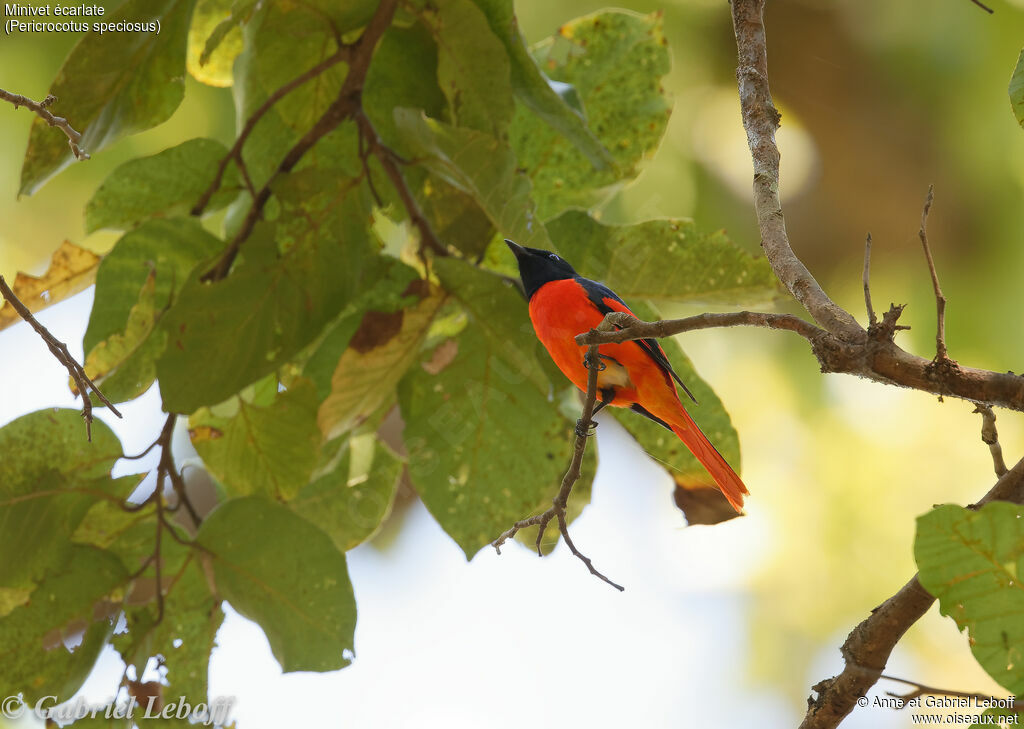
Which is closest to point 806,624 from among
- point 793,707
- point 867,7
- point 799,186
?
point 793,707

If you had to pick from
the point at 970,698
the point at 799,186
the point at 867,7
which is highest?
the point at 867,7

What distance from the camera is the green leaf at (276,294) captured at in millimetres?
1889

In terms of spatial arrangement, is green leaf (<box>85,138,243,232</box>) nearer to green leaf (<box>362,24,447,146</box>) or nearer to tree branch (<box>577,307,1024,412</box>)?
green leaf (<box>362,24,447,146</box>)

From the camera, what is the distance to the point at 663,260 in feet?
6.49

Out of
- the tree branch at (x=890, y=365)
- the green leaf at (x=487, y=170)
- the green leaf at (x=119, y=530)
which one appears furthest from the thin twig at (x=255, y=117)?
the tree branch at (x=890, y=365)

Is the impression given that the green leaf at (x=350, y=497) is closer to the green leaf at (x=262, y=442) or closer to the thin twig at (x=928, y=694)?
the green leaf at (x=262, y=442)

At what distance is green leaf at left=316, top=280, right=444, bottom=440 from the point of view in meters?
1.97

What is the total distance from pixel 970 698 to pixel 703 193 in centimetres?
310

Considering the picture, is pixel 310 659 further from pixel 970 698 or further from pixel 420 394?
pixel 970 698

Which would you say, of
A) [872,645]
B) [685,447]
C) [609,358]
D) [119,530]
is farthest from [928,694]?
[119,530]

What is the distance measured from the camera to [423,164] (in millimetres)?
1981

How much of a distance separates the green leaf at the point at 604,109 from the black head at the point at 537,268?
106mm

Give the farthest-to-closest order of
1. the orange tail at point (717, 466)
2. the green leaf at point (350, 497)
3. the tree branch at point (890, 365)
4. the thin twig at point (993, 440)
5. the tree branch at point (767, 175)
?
the green leaf at point (350, 497)
the orange tail at point (717, 466)
the thin twig at point (993, 440)
the tree branch at point (767, 175)
the tree branch at point (890, 365)

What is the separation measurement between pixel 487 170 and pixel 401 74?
42cm
